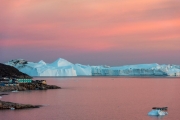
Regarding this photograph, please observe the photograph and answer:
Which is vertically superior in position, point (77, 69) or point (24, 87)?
point (77, 69)

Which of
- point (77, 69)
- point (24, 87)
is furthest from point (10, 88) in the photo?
point (77, 69)

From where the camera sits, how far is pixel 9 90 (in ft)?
167

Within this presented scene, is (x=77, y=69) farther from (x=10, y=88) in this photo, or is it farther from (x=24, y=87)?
(x=10, y=88)

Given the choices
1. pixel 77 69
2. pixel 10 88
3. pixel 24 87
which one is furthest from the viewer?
pixel 77 69

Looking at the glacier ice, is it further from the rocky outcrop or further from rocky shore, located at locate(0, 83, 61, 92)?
the rocky outcrop

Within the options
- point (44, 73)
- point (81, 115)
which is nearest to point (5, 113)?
point (81, 115)

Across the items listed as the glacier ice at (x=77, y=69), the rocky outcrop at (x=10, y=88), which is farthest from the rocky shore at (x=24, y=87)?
the glacier ice at (x=77, y=69)

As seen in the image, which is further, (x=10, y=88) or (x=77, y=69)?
(x=77, y=69)

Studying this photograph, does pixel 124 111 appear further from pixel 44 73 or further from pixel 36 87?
pixel 44 73

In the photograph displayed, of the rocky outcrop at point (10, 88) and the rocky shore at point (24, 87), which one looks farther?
the rocky shore at point (24, 87)

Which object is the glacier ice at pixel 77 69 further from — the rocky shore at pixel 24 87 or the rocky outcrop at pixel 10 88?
the rocky outcrop at pixel 10 88

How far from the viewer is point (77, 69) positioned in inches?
5364

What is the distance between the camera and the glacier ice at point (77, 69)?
119562 mm

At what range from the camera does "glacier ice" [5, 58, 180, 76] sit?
119562 mm
